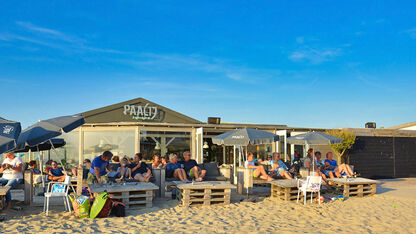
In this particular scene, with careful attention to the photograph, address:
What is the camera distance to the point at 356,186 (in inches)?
337

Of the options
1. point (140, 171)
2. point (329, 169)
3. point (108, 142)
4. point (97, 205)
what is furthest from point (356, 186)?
point (108, 142)

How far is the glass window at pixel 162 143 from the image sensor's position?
12.5 metres

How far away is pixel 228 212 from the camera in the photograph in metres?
6.21

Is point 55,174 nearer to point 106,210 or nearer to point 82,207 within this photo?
point 82,207

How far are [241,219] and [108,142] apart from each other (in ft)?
26.4

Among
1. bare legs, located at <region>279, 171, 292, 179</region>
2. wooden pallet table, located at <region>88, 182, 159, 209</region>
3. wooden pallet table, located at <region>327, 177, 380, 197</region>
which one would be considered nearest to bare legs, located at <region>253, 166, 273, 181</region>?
bare legs, located at <region>279, 171, 292, 179</region>

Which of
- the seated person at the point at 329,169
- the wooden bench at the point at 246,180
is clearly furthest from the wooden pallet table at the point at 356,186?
the wooden bench at the point at 246,180

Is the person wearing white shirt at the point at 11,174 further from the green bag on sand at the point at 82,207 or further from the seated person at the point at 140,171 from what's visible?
the seated person at the point at 140,171

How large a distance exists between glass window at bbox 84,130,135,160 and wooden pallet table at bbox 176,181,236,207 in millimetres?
5788

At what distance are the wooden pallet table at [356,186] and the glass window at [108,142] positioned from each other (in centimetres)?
721

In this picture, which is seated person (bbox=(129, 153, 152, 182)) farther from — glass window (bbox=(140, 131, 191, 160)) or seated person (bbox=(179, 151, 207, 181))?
glass window (bbox=(140, 131, 191, 160))

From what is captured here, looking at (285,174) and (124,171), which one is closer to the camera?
(124,171)

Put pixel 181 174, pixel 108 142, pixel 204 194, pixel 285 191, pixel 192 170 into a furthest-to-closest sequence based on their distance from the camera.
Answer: pixel 108 142 < pixel 192 170 < pixel 181 174 < pixel 285 191 < pixel 204 194

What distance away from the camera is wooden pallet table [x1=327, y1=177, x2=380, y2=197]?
26.7 feet
